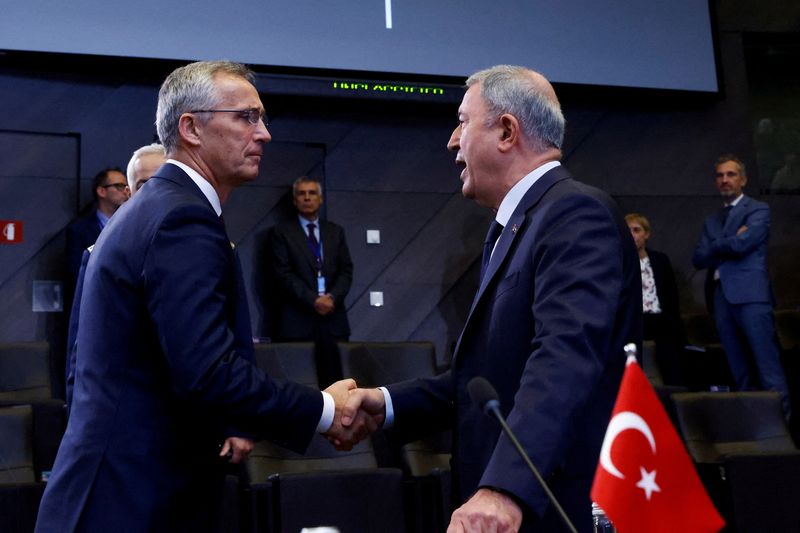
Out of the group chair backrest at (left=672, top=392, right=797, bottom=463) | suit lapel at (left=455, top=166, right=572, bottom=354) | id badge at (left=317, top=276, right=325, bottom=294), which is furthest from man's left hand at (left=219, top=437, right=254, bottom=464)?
id badge at (left=317, top=276, right=325, bottom=294)

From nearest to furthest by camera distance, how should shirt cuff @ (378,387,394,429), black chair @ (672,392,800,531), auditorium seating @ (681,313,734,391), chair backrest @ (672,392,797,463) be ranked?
shirt cuff @ (378,387,394,429)
black chair @ (672,392,800,531)
chair backrest @ (672,392,797,463)
auditorium seating @ (681,313,734,391)

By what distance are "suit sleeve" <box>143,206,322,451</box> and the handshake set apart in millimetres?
374

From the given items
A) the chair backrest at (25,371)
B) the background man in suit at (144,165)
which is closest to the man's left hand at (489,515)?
the background man in suit at (144,165)

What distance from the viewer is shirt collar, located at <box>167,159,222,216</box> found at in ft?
7.87

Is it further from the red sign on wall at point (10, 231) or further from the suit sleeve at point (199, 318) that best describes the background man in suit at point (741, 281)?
the suit sleeve at point (199, 318)

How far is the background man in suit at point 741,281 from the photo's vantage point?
689cm

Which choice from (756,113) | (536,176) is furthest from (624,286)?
(756,113)

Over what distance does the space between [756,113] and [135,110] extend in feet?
18.3

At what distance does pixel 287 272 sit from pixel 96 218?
1315mm

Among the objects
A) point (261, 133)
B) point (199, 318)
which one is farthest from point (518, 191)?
point (199, 318)

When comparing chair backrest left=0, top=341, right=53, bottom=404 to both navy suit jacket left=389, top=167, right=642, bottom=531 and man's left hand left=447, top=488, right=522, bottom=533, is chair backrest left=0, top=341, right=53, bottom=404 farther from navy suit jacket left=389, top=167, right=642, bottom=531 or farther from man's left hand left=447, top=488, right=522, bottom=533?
man's left hand left=447, top=488, right=522, bottom=533

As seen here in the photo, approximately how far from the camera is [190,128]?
2.46 meters

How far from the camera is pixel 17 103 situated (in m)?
7.22

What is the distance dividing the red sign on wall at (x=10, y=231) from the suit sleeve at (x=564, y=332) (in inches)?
230
